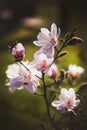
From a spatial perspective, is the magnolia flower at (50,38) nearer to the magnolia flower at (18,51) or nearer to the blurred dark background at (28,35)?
the magnolia flower at (18,51)

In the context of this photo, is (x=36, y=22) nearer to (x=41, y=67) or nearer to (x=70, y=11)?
(x=70, y=11)

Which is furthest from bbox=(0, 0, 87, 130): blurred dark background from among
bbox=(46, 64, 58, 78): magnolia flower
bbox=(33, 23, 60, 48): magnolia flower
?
bbox=(33, 23, 60, 48): magnolia flower

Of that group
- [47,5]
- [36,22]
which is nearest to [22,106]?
[36,22]

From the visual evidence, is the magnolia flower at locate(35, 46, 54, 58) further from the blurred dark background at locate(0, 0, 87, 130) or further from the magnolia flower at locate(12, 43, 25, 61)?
the blurred dark background at locate(0, 0, 87, 130)

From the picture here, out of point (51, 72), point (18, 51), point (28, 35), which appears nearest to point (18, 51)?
point (18, 51)

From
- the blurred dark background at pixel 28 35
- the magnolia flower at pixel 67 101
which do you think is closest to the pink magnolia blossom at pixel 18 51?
the magnolia flower at pixel 67 101

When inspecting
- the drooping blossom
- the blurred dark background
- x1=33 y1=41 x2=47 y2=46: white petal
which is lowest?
the drooping blossom
